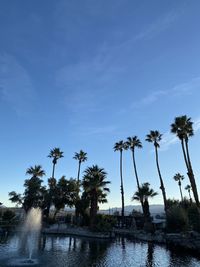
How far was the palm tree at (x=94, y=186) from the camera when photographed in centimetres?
5266

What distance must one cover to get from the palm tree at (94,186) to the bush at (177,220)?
579 inches

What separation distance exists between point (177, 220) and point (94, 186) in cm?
1725

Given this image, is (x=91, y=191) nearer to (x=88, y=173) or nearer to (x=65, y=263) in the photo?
(x=88, y=173)

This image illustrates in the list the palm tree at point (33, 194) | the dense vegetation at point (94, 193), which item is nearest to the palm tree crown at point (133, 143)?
the dense vegetation at point (94, 193)

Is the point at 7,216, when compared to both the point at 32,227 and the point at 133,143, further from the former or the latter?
the point at 133,143

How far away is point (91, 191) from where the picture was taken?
53500 mm

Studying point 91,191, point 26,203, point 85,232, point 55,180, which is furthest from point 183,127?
point 26,203

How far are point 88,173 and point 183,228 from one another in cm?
2220

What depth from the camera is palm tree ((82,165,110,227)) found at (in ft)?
173

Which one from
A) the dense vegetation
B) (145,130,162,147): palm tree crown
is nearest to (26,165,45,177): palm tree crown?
the dense vegetation

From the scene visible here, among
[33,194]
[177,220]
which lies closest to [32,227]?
[33,194]

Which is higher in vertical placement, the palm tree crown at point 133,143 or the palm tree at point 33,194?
the palm tree crown at point 133,143

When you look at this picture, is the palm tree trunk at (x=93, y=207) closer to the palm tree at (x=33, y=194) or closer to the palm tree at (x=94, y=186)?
the palm tree at (x=94, y=186)

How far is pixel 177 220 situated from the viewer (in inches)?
1716
